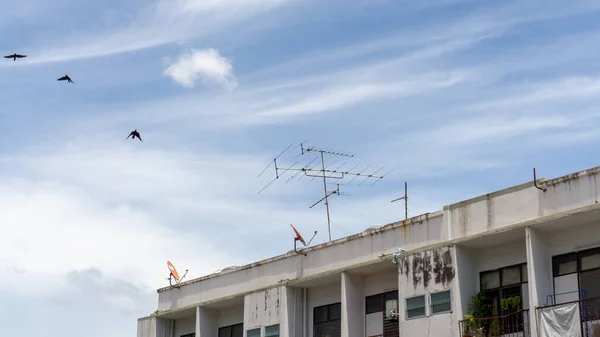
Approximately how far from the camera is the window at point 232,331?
1539 inches

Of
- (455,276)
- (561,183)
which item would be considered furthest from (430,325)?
(561,183)

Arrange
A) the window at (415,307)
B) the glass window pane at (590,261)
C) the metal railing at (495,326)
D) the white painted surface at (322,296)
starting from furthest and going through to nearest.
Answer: the white painted surface at (322,296) → the window at (415,307) → the metal railing at (495,326) → the glass window pane at (590,261)

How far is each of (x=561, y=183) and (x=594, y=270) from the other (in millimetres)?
2469

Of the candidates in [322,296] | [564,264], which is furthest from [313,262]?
[564,264]

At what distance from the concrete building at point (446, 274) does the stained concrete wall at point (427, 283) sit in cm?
3

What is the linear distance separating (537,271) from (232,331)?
1462 centimetres

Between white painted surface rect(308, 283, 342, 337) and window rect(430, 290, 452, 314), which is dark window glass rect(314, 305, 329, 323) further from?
window rect(430, 290, 452, 314)

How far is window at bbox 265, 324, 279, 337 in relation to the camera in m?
36.4

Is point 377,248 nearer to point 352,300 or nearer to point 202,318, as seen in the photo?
point 352,300

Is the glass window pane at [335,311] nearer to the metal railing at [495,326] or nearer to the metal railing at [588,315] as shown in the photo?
the metal railing at [495,326]

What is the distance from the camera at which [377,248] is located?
111 feet

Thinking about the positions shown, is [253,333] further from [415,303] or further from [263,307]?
[415,303]

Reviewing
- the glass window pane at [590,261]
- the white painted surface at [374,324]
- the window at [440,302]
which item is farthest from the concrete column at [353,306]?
the glass window pane at [590,261]

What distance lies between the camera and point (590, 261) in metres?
28.2
